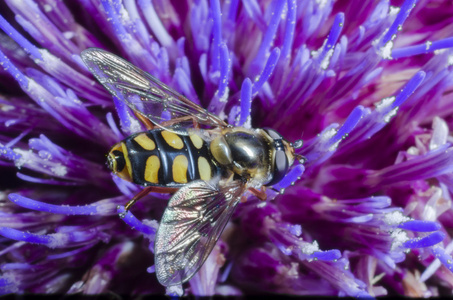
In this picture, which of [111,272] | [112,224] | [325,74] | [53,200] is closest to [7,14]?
[53,200]

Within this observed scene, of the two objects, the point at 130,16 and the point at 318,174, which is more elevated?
the point at 130,16

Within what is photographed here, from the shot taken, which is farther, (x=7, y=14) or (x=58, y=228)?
(x=7, y=14)

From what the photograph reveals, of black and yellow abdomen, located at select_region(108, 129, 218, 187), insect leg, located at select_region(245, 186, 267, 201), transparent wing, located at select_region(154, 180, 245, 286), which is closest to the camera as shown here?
transparent wing, located at select_region(154, 180, 245, 286)

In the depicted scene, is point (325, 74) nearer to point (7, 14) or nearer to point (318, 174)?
point (318, 174)

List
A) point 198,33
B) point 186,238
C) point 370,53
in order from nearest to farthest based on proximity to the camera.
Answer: point 186,238 < point 370,53 < point 198,33

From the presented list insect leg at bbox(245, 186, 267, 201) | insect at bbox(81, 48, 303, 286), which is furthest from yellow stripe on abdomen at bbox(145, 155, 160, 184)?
insect leg at bbox(245, 186, 267, 201)

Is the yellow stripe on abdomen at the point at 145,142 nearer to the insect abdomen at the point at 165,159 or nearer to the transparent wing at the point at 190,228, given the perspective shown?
the insect abdomen at the point at 165,159

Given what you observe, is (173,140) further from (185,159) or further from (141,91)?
(141,91)

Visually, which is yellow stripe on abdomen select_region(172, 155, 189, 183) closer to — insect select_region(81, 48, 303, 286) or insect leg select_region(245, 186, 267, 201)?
insect select_region(81, 48, 303, 286)
